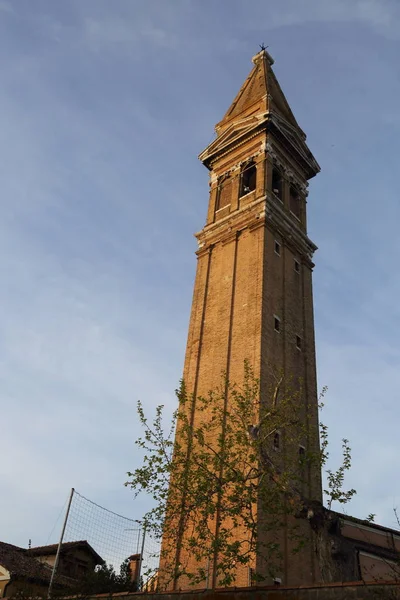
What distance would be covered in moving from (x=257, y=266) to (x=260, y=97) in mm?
15393

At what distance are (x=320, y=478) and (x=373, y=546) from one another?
3.79 meters

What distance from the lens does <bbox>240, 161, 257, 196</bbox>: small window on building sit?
35.5 meters

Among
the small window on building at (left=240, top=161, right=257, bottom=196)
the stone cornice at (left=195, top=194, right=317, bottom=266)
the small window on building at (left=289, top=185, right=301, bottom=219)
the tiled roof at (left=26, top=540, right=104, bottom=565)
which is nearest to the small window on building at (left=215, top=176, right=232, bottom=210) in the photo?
the small window on building at (left=240, top=161, right=257, bottom=196)

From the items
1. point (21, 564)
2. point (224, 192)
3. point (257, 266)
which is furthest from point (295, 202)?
point (21, 564)

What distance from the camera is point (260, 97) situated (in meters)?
39.2

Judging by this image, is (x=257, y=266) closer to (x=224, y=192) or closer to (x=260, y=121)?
(x=224, y=192)

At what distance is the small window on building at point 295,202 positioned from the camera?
3662cm

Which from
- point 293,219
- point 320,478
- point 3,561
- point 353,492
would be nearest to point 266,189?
point 293,219

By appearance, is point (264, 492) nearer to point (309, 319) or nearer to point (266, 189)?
point (309, 319)

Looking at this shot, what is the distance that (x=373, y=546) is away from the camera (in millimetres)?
25859

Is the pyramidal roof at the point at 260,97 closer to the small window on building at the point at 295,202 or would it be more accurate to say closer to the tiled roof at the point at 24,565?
the small window on building at the point at 295,202

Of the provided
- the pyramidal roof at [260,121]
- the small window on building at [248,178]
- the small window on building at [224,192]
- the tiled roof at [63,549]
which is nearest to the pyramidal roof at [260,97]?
the pyramidal roof at [260,121]

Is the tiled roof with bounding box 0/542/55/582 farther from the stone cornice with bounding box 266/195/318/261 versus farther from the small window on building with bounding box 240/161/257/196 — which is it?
the small window on building with bounding box 240/161/257/196

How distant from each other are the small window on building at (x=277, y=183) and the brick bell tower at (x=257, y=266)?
0.21ft
